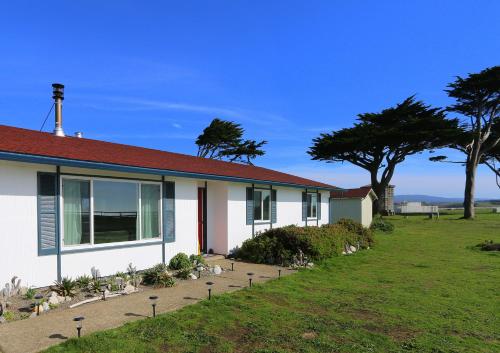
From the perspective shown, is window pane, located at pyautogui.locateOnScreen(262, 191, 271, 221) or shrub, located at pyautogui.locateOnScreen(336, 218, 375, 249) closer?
window pane, located at pyautogui.locateOnScreen(262, 191, 271, 221)

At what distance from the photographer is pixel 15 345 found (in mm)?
4633

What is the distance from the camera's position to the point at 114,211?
28.5 ft

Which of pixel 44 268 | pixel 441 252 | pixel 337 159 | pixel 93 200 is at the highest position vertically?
pixel 337 159

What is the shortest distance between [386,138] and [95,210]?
32.2 meters

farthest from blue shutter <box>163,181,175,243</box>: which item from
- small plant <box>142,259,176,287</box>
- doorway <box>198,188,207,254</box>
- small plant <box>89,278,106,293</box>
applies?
small plant <box>89,278,106,293</box>

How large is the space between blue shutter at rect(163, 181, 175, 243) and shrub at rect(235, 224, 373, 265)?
287cm

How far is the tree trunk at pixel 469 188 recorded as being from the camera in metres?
37.4

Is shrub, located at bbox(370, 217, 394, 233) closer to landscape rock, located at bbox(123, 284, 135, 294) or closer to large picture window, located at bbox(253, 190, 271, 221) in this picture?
large picture window, located at bbox(253, 190, 271, 221)

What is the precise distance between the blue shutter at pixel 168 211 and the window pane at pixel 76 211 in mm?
2225

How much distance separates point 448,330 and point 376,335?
1213 mm

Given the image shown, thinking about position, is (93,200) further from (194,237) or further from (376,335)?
(376,335)

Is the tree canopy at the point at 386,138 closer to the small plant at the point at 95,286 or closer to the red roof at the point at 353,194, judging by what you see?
the red roof at the point at 353,194

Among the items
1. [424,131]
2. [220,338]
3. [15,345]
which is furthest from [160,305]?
[424,131]

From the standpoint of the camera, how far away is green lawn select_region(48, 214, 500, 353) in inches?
190
